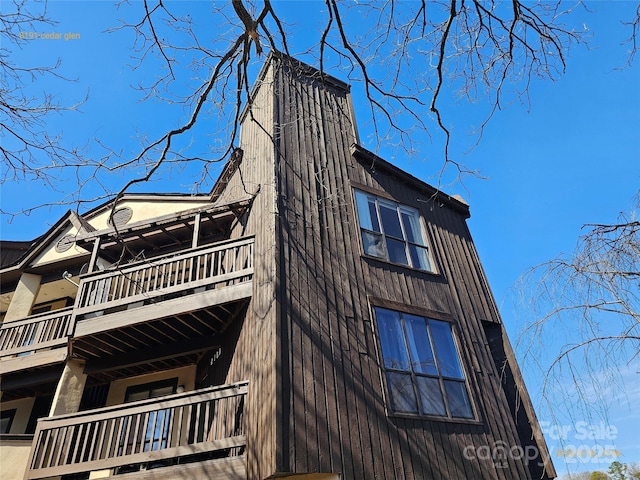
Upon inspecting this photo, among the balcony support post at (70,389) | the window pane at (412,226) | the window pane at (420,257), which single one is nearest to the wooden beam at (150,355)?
the balcony support post at (70,389)

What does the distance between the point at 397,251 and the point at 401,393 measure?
11.6 ft

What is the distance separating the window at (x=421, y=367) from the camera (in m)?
7.71

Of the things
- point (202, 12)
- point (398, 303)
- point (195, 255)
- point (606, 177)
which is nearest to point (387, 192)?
point (398, 303)

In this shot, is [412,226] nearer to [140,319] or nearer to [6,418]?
[140,319]

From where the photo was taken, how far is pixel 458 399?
8297mm

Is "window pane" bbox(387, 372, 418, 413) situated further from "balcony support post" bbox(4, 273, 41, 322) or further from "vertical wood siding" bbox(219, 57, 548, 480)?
"balcony support post" bbox(4, 273, 41, 322)

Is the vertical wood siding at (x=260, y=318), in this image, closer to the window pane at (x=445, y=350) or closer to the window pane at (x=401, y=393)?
the window pane at (x=401, y=393)

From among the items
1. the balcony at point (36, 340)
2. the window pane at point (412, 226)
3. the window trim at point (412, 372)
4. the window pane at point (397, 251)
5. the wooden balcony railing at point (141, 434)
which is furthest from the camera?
the window pane at point (412, 226)

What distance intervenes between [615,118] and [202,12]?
5284mm

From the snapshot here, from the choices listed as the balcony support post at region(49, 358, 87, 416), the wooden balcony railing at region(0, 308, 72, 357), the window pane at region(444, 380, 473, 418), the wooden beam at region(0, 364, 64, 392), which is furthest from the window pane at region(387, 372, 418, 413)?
the wooden beam at region(0, 364, 64, 392)

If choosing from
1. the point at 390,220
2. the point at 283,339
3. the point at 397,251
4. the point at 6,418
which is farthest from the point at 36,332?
the point at 390,220

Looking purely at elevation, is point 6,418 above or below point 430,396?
above

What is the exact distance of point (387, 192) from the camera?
11.0 metres

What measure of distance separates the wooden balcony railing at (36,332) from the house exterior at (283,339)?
5 cm
